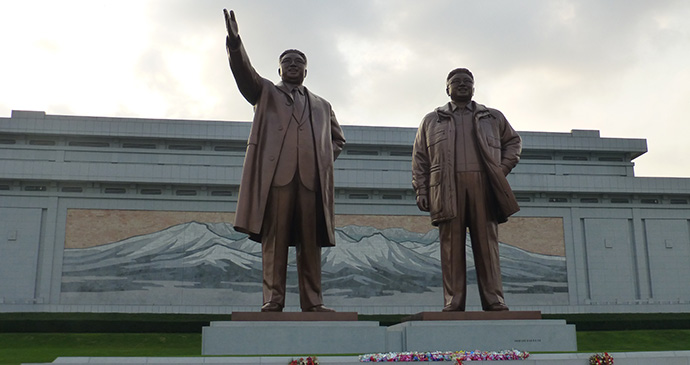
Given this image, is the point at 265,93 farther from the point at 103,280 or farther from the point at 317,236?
the point at 103,280

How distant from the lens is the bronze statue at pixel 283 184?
7.21m

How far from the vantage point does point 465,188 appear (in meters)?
7.93

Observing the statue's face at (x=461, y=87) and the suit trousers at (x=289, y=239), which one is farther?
the statue's face at (x=461, y=87)

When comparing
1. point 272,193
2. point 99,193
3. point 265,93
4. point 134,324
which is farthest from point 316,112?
point 99,193

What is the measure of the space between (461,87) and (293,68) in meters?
2.06

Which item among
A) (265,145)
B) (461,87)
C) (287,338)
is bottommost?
(287,338)

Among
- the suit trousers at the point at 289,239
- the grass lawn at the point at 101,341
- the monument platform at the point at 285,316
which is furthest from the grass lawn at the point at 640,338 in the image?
the monument platform at the point at 285,316

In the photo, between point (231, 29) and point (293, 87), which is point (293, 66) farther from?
point (231, 29)

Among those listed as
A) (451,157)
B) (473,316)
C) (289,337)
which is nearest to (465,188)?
(451,157)

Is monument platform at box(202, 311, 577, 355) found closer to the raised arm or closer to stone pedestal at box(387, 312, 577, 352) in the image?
stone pedestal at box(387, 312, 577, 352)

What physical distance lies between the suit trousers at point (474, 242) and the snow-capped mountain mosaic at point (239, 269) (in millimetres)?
19724

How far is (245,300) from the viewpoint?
2753 centimetres

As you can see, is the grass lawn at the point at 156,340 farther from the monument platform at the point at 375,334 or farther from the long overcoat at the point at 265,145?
the long overcoat at the point at 265,145

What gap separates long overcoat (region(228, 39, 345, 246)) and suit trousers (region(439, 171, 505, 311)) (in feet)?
4.66
